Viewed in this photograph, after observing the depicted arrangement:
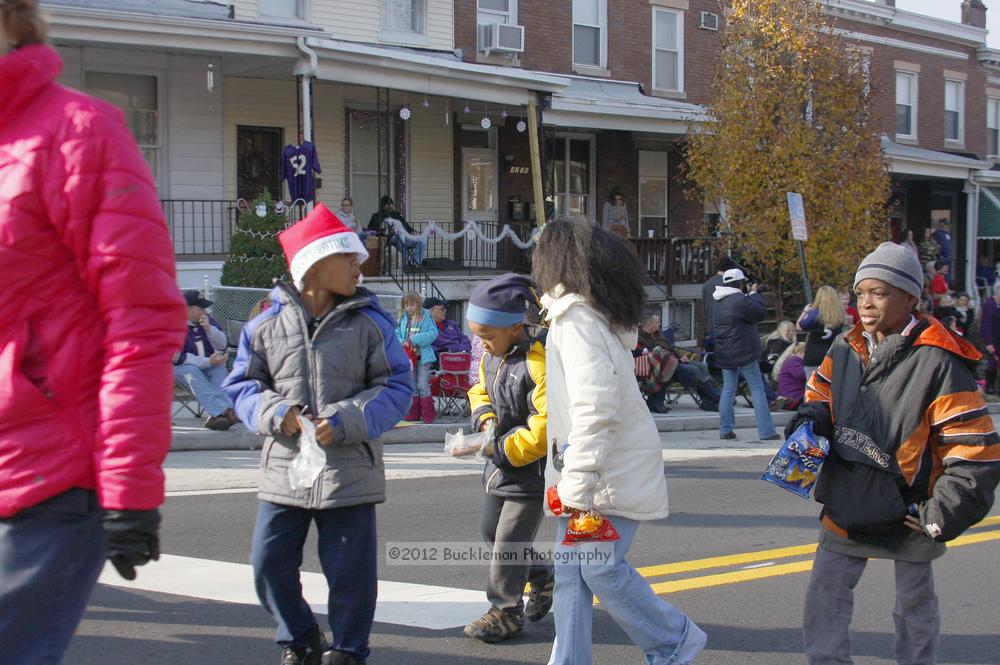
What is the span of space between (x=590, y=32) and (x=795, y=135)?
6.06 metres

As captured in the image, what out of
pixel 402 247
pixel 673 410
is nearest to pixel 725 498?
pixel 673 410

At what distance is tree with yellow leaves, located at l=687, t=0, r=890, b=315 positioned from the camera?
20.7 m

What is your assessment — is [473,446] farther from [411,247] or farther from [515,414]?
[411,247]

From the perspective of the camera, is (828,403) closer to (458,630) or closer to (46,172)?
(458,630)

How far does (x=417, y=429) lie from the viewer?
13.0 meters

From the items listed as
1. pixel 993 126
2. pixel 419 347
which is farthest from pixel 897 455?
pixel 993 126

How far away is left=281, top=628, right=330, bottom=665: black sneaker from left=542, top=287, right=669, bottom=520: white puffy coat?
3.92ft

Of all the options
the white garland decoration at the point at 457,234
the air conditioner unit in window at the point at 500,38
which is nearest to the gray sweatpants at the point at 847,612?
the white garland decoration at the point at 457,234

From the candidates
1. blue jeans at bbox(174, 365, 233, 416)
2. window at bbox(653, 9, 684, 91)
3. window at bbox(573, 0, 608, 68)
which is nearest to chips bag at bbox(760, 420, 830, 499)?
blue jeans at bbox(174, 365, 233, 416)

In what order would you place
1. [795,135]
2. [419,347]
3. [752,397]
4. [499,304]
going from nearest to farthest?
[499,304] < [752,397] < [419,347] < [795,135]

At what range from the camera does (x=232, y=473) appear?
33.9 feet

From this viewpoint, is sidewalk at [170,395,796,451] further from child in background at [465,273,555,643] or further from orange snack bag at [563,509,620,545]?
orange snack bag at [563,509,620,545]

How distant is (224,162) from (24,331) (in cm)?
1710

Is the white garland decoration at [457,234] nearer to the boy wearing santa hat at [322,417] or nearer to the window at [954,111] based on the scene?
the boy wearing santa hat at [322,417]
